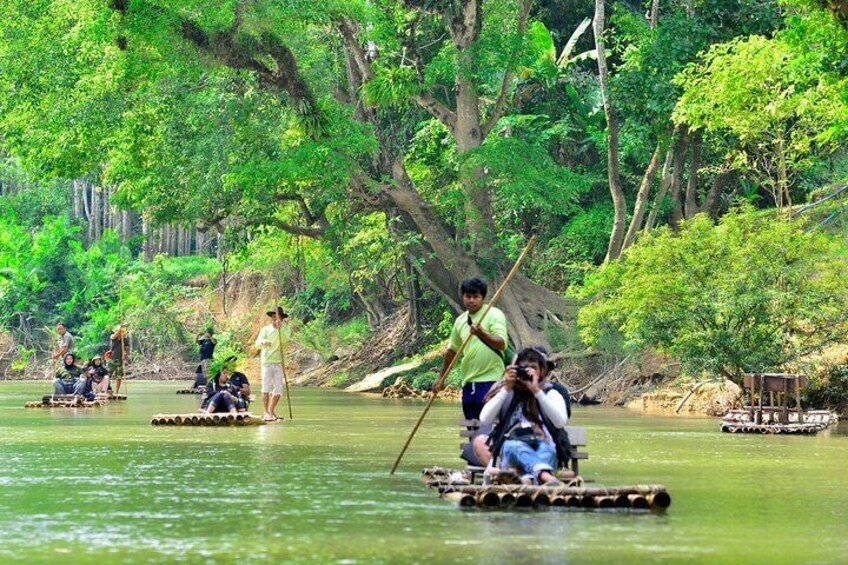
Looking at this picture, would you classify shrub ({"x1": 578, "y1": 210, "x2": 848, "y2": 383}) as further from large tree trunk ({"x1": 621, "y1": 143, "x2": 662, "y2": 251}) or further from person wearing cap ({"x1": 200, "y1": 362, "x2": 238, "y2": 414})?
A: large tree trunk ({"x1": 621, "y1": 143, "x2": 662, "y2": 251})

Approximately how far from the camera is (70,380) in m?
34.2

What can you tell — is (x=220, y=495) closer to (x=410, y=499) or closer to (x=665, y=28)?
(x=410, y=499)

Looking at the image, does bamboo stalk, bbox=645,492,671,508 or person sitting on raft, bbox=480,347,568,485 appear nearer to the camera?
bamboo stalk, bbox=645,492,671,508

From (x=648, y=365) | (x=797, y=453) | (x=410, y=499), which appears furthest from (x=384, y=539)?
(x=648, y=365)

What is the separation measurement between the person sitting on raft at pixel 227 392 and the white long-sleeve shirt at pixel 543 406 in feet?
40.3

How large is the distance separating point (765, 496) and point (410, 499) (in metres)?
3.09

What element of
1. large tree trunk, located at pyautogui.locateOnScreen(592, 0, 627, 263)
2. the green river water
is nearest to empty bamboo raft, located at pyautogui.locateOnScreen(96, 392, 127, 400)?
the green river water

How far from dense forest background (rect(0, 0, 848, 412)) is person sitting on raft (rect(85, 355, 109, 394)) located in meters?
4.65

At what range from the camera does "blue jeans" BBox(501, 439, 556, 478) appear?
13.6 meters

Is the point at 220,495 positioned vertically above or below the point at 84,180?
below

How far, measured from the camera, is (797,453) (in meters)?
19.7

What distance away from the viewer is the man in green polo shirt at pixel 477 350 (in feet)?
50.0

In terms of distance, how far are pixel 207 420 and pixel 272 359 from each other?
181cm

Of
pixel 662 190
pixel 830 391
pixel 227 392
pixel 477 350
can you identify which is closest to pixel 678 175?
pixel 662 190
